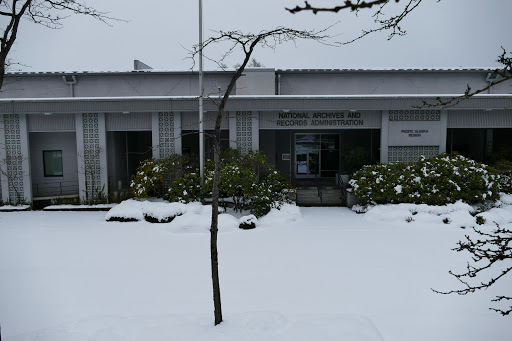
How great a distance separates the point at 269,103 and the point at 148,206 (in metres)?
6.53

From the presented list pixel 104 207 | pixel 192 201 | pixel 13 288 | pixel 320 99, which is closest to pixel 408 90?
pixel 320 99

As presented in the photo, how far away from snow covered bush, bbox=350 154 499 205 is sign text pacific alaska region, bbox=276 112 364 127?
268 centimetres

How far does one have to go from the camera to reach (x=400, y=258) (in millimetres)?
9789

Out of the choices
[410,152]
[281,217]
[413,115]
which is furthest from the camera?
[410,152]

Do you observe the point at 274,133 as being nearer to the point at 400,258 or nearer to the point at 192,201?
the point at 192,201

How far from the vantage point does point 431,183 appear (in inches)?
598

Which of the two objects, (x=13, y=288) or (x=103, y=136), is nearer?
(x=13, y=288)

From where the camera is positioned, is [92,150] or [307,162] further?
[307,162]

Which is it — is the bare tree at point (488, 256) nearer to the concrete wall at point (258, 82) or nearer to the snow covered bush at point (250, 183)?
the snow covered bush at point (250, 183)

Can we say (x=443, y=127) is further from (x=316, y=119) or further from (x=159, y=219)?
(x=159, y=219)

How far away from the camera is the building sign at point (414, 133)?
675 inches

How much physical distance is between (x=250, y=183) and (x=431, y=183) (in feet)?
23.7

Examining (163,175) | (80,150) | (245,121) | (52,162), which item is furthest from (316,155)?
(52,162)

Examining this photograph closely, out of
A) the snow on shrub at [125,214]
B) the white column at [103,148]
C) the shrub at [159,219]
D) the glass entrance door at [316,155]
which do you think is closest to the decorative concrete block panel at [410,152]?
the glass entrance door at [316,155]
